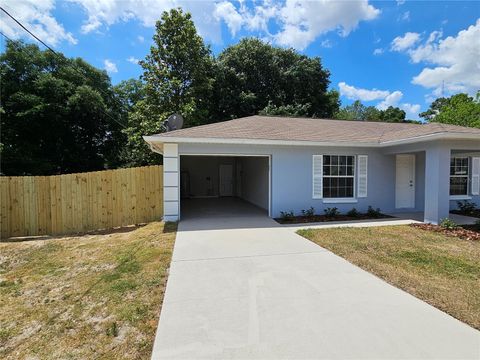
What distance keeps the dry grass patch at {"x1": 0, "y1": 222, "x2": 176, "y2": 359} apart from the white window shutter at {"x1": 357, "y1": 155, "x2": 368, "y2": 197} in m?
7.17

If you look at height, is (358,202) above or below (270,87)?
below

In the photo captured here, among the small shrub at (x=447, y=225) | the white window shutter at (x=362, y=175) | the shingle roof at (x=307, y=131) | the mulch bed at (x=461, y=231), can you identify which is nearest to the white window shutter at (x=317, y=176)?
the shingle roof at (x=307, y=131)

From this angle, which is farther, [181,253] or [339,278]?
[181,253]

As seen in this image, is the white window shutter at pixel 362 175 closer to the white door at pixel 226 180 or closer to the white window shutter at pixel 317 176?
the white window shutter at pixel 317 176

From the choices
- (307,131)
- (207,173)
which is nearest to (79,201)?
(307,131)

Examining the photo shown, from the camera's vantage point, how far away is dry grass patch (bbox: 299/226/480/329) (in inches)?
140

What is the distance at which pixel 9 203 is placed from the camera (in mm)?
8445

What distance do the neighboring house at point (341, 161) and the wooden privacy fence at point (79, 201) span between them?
1099 millimetres

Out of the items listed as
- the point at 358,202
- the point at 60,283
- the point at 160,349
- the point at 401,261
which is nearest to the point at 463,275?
the point at 401,261

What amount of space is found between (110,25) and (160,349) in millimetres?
10806

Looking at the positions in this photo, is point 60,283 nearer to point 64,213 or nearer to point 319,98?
point 64,213

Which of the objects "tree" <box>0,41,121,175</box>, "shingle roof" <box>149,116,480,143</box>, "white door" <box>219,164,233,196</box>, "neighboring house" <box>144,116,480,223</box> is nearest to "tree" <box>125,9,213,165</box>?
"white door" <box>219,164,233,196</box>

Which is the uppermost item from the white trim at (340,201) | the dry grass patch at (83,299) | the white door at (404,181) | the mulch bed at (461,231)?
the white door at (404,181)

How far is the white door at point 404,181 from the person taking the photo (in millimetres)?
10562
